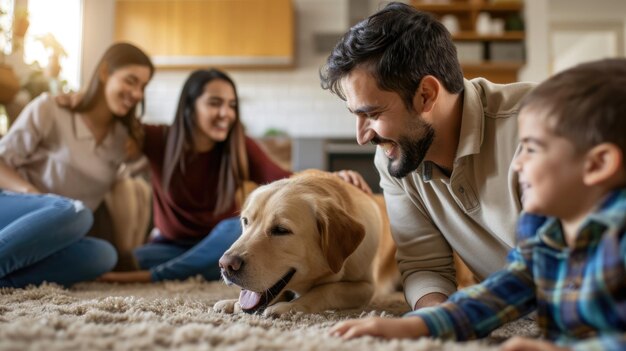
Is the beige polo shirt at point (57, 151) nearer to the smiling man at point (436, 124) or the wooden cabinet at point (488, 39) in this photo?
the smiling man at point (436, 124)

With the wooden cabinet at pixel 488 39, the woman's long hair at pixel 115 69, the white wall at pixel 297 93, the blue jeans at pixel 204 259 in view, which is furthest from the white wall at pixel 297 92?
the blue jeans at pixel 204 259

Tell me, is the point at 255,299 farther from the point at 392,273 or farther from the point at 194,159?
the point at 194,159

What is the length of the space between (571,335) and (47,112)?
215 centimetres

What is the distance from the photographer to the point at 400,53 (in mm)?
1328

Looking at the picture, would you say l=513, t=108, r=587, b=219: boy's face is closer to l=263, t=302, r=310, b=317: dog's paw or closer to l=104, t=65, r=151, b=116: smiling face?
l=263, t=302, r=310, b=317: dog's paw

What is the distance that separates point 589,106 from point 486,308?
35 cm

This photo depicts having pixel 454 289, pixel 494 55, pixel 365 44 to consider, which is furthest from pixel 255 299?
pixel 494 55

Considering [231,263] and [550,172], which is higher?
[550,172]

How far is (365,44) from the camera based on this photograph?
4.38 feet

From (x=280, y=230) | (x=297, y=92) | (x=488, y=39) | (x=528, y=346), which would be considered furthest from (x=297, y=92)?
(x=528, y=346)

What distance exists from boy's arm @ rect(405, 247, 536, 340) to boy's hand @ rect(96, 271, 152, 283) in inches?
66.0

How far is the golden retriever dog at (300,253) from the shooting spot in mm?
1367

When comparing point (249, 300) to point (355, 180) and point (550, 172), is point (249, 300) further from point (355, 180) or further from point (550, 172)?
point (550, 172)

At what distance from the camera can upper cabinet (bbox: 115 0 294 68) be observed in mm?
5301
